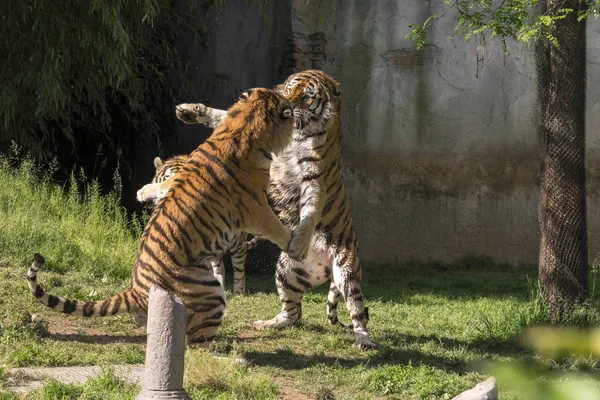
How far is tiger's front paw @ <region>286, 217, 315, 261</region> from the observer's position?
16.0 feet

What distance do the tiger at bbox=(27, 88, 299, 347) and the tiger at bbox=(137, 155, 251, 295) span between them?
0.62 metres

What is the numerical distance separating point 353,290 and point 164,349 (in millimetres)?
2462

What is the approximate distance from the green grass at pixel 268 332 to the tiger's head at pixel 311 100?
1.42 m

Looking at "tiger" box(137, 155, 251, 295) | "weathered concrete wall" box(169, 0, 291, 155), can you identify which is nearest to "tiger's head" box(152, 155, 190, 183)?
"tiger" box(137, 155, 251, 295)

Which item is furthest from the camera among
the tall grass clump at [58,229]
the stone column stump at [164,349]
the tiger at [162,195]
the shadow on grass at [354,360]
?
the tall grass clump at [58,229]

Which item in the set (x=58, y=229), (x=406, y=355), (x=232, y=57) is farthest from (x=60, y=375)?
(x=232, y=57)

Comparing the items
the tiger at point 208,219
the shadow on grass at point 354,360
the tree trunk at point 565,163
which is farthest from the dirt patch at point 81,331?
the tree trunk at point 565,163

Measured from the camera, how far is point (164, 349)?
313 cm

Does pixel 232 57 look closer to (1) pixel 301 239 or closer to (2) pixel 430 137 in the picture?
(2) pixel 430 137

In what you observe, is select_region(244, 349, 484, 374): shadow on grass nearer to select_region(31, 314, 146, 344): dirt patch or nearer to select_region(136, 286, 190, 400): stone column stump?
select_region(31, 314, 146, 344): dirt patch

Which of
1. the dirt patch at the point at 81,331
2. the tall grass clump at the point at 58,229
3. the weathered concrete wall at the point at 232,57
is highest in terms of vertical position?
the weathered concrete wall at the point at 232,57

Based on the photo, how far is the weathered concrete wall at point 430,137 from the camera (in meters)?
9.73

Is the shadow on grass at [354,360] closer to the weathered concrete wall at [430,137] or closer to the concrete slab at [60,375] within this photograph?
the concrete slab at [60,375]

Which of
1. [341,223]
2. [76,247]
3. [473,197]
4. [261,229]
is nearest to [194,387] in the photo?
[261,229]
